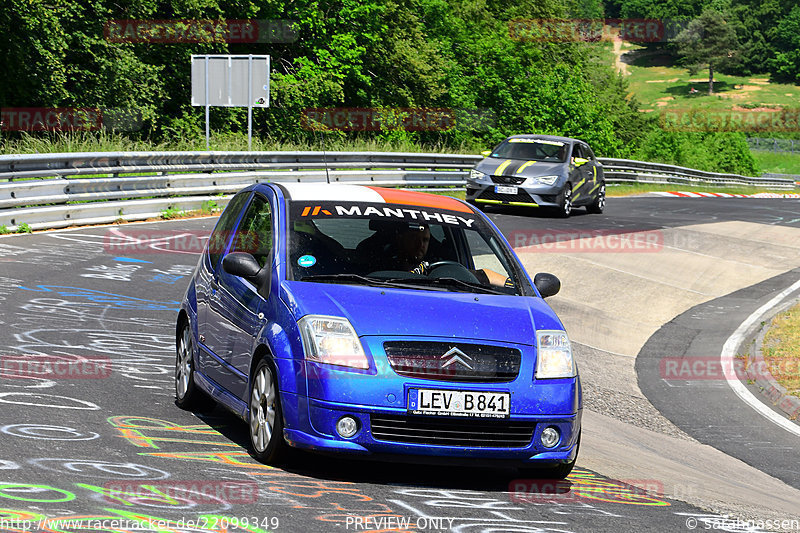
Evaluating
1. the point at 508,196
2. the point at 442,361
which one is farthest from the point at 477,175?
the point at 442,361

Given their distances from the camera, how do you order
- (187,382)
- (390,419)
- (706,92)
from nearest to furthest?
(390,419) < (187,382) < (706,92)

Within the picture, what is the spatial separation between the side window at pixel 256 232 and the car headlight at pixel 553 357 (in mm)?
1766

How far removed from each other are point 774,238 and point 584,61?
5182cm

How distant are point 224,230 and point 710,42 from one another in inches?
7513

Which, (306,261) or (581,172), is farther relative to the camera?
(581,172)

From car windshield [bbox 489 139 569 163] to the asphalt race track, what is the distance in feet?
48.5

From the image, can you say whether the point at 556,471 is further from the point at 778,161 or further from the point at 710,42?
the point at 710,42

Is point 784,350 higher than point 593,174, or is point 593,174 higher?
point 593,174

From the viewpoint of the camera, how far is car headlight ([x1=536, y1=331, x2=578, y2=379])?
6051mm

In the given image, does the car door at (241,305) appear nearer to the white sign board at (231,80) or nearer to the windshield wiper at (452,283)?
the windshield wiper at (452,283)

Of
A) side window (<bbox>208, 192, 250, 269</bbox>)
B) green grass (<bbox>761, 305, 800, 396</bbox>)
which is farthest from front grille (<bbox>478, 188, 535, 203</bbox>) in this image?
side window (<bbox>208, 192, 250, 269</bbox>)

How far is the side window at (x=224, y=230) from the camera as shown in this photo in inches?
298

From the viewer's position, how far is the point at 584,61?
74.1 meters

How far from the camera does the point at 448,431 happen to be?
581cm
